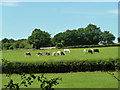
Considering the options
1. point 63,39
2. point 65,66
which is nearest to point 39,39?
point 63,39

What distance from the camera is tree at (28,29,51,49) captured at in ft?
197

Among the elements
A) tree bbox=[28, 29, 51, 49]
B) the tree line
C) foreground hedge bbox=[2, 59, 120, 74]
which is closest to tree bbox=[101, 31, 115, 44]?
the tree line

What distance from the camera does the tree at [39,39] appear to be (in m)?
60.0

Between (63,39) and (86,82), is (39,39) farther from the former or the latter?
(86,82)

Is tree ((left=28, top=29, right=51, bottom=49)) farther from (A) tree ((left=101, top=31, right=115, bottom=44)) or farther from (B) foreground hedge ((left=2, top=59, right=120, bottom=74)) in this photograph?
(B) foreground hedge ((left=2, top=59, right=120, bottom=74))

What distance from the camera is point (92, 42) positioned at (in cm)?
7231

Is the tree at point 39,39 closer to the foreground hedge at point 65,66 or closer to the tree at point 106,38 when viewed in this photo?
the tree at point 106,38

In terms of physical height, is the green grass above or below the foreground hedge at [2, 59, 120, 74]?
below

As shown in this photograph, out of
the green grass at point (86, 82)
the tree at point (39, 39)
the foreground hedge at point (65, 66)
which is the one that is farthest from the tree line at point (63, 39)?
the green grass at point (86, 82)

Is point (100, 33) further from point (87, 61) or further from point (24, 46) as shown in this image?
point (87, 61)

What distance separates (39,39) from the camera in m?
59.7

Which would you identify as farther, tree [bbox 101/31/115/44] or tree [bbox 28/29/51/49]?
tree [bbox 101/31/115/44]

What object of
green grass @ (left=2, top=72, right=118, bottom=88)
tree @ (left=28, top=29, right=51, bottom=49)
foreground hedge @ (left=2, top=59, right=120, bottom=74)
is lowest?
green grass @ (left=2, top=72, right=118, bottom=88)

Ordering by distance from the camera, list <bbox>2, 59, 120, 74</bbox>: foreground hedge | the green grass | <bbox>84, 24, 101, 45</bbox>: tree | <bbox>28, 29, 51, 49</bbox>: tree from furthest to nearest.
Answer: <bbox>84, 24, 101, 45</bbox>: tree < <bbox>28, 29, 51, 49</bbox>: tree < <bbox>2, 59, 120, 74</bbox>: foreground hedge < the green grass
